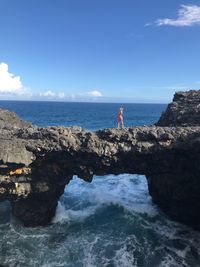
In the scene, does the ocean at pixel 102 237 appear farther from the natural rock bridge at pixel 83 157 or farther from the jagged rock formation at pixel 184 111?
the jagged rock formation at pixel 184 111

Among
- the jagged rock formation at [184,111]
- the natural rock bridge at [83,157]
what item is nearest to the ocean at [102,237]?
the natural rock bridge at [83,157]

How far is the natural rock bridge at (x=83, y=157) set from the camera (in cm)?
1867

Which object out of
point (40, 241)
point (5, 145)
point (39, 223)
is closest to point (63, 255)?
point (40, 241)

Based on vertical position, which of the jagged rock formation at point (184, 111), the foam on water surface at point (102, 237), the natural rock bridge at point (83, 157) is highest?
the jagged rock formation at point (184, 111)

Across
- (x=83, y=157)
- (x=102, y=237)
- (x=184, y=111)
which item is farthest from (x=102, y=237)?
(x=184, y=111)

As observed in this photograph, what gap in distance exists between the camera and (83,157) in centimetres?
1928

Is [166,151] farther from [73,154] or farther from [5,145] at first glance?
[5,145]

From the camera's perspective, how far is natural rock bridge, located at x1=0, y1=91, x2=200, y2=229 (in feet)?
61.3

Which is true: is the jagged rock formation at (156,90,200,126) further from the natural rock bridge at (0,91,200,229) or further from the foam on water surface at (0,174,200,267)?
the foam on water surface at (0,174,200,267)

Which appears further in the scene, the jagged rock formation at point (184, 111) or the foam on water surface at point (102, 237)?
the jagged rock formation at point (184, 111)

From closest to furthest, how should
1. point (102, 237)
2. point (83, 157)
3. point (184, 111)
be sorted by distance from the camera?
1. point (83, 157)
2. point (102, 237)
3. point (184, 111)

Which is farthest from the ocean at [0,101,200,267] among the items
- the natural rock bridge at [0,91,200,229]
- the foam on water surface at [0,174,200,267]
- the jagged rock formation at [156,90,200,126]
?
the jagged rock formation at [156,90,200,126]

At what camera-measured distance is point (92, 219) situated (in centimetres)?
2339

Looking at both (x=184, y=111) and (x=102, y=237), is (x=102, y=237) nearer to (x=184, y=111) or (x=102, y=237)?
(x=102, y=237)
